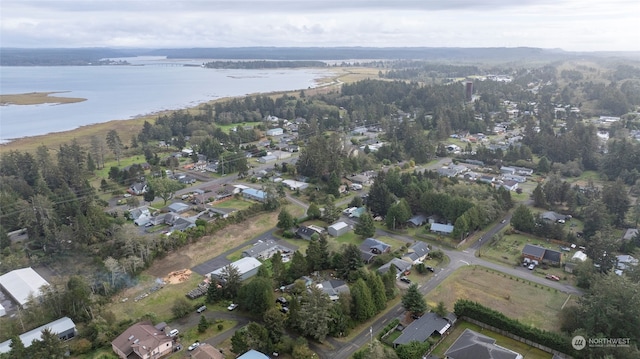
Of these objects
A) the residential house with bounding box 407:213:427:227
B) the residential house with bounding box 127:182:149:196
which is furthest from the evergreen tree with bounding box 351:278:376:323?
the residential house with bounding box 127:182:149:196

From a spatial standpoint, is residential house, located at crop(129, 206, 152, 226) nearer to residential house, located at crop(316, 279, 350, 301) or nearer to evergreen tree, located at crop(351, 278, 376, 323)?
→ residential house, located at crop(316, 279, 350, 301)

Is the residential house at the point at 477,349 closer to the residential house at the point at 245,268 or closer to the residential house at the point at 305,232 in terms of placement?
the residential house at the point at 245,268

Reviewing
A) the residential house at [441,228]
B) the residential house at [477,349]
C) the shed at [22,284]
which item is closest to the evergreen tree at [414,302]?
the residential house at [477,349]

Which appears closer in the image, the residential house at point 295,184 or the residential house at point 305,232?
the residential house at point 305,232

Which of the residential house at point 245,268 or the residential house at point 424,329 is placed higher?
the residential house at point 424,329
